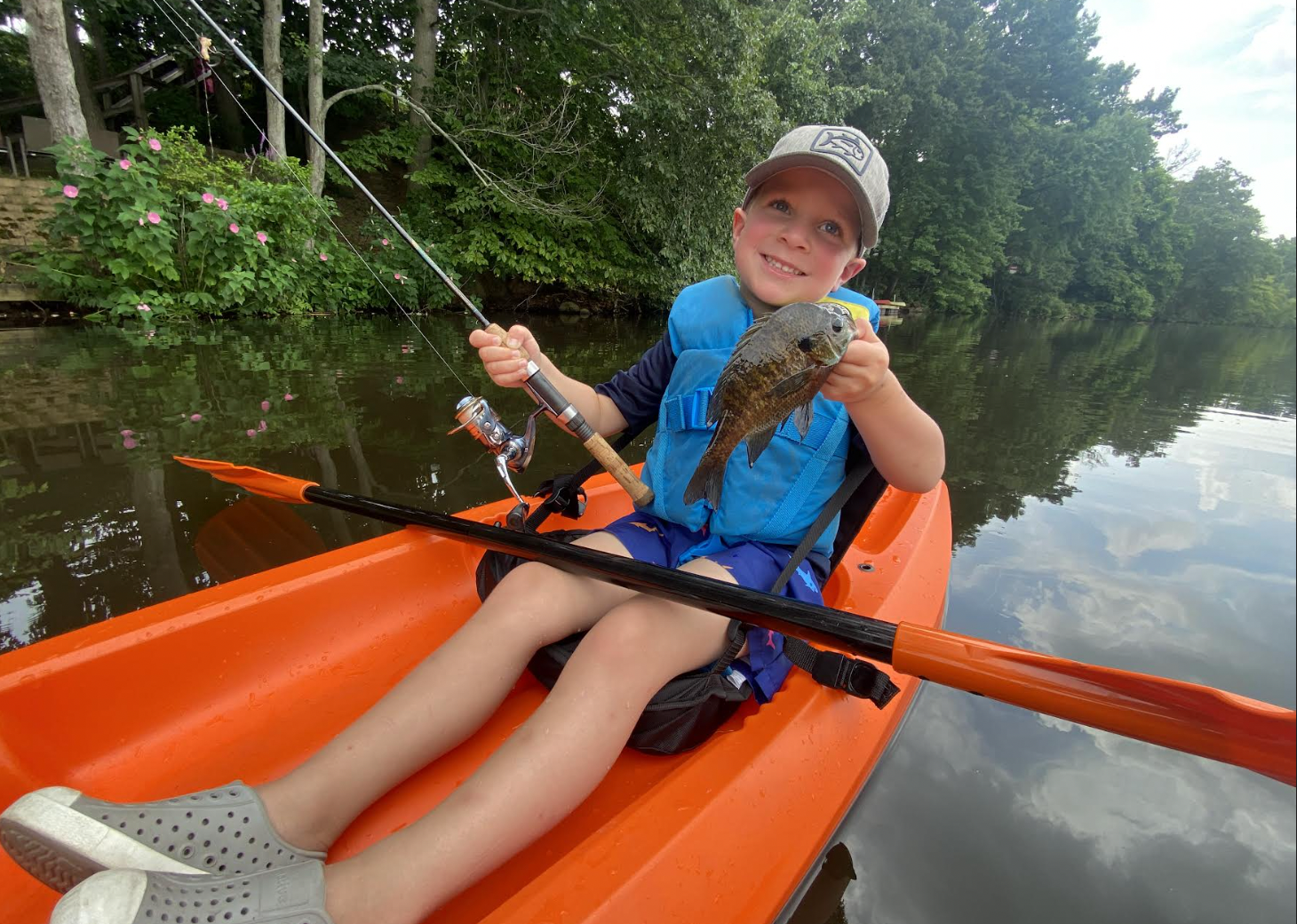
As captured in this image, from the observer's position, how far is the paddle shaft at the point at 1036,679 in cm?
84

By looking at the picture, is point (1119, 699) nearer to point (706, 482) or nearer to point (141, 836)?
point (706, 482)

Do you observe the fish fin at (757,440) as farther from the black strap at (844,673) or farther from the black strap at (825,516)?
the black strap at (844,673)

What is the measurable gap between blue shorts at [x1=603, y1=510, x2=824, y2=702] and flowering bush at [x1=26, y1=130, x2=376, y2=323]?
8794 millimetres

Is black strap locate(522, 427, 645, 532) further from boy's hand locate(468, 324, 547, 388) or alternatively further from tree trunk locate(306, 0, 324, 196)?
tree trunk locate(306, 0, 324, 196)

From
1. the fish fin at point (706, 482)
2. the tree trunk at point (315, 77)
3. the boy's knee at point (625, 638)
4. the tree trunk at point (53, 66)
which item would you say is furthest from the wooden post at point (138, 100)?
the boy's knee at point (625, 638)

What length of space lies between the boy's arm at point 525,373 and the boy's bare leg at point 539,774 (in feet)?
2.93

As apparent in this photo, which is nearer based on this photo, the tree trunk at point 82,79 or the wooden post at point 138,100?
the tree trunk at point 82,79

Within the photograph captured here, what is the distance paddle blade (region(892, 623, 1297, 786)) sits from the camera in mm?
831

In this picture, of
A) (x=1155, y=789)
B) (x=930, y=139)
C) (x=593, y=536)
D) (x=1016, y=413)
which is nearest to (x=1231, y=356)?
(x=930, y=139)

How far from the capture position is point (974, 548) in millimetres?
4156

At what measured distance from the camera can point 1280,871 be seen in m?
2.02

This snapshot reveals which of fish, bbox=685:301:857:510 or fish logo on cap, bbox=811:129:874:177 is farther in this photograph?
fish logo on cap, bbox=811:129:874:177

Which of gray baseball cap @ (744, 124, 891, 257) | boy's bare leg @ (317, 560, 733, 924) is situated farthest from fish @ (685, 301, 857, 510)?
gray baseball cap @ (744, 124, 891, 257)

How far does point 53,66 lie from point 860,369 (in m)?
10.9
